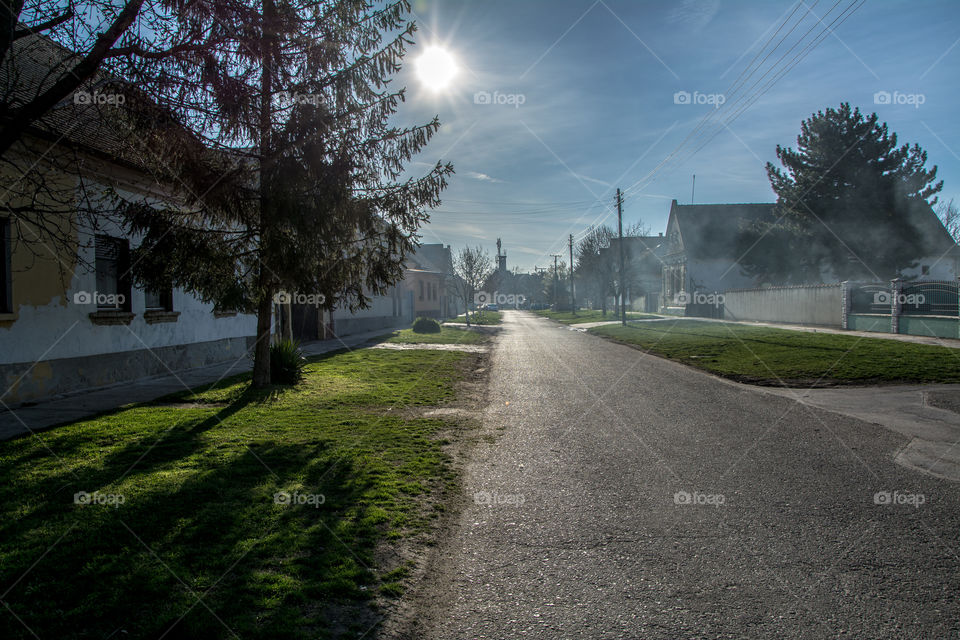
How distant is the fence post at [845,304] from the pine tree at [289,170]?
22556mm

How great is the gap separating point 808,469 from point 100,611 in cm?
587

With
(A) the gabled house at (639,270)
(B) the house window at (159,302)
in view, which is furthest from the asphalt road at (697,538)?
(A) the gabled house at (639,270)

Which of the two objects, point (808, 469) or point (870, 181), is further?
point (870, 181)

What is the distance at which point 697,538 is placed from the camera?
3887mm

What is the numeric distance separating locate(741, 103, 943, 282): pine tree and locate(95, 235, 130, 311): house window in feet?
115

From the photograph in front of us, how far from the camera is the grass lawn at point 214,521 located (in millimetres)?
2826

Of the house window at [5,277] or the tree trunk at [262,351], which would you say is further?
the tree trunk at [262,351]

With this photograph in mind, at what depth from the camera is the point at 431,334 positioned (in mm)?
28172

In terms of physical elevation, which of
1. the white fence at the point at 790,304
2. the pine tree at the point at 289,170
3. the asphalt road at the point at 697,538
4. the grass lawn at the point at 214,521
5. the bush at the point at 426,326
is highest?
the pine tree at the point at 289,170

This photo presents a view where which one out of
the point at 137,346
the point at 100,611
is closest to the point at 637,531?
the point at 100,611

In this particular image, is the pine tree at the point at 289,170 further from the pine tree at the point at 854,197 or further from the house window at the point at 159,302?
the pine tree at the point at 854,197

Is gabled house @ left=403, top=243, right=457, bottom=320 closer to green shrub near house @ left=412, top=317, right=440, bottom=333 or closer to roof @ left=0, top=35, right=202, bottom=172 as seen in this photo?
green shrub near house @ left=412, top=317, right=440, bottom=333

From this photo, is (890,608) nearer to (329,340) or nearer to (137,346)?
(137,346)

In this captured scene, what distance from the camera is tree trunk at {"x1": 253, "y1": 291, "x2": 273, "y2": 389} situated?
10094 mm
